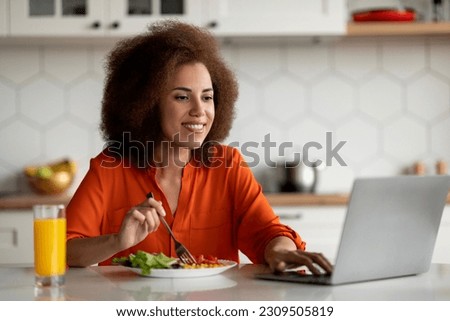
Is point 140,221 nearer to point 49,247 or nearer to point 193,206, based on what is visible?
point 49,247

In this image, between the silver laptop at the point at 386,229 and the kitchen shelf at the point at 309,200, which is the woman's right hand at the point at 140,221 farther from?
the kitchen shelf at the point at 309,200

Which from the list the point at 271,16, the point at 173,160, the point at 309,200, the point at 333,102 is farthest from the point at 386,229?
the point at 333,102

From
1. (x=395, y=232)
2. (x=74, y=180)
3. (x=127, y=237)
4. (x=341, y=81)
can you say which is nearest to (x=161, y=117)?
(x=127, y=237)

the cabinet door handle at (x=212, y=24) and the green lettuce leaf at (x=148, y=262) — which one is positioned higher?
the cabinet door handle at (x=212, y=24)

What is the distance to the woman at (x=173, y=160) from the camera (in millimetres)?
2059

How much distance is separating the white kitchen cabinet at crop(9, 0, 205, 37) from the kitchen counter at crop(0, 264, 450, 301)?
1854mm

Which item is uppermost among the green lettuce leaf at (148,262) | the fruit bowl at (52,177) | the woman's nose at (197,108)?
the woman's nose at (197,108)

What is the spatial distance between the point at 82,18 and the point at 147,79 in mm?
1247

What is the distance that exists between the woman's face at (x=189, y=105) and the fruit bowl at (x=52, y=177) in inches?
52.4

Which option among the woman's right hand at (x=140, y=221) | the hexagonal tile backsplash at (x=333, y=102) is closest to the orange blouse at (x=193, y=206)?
the woman's right hand at (x=140, y=221)

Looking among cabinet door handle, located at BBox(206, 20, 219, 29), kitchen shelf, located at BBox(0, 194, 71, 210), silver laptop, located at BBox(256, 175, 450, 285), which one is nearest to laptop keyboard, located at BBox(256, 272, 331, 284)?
silver laptop, located at BBox(256, 175, 450, 285)

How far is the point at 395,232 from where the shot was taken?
4.75ft

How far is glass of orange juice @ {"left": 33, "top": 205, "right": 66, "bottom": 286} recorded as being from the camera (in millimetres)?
1429

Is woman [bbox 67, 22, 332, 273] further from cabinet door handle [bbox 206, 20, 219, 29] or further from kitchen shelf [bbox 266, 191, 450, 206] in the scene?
cabinet door handle [bbox 206, 20, 219, 29]
